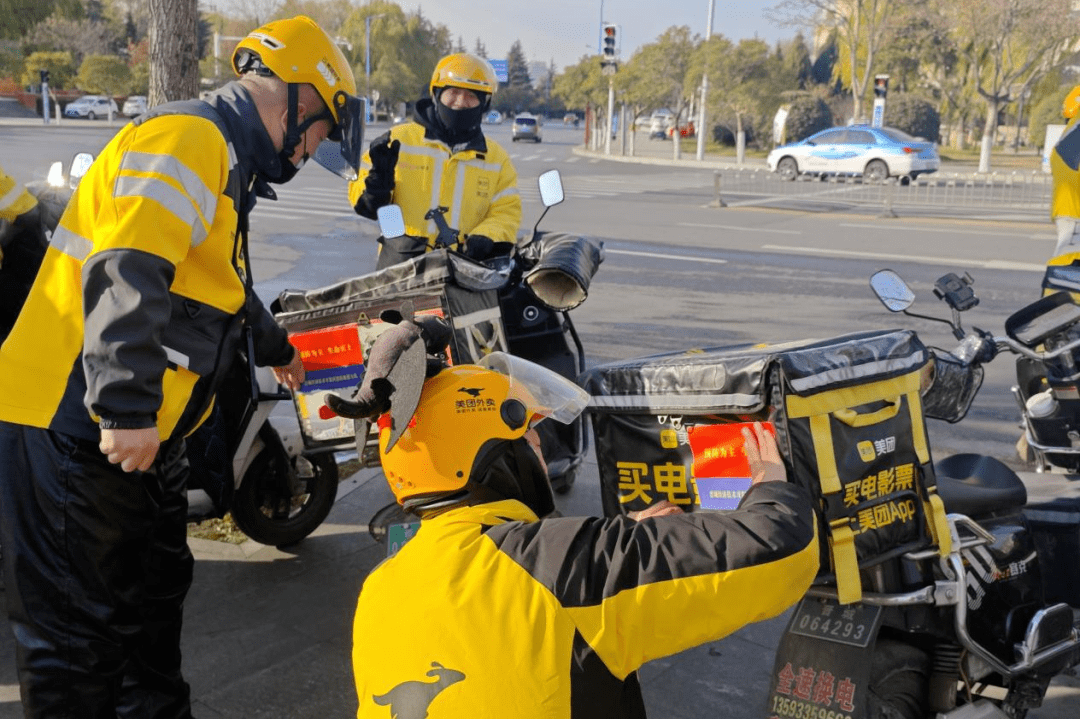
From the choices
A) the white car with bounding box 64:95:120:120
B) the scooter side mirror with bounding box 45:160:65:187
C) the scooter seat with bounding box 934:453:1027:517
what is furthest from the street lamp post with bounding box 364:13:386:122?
the scooter seat with bounding box 934:453:1027:517

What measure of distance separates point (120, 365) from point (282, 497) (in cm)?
215

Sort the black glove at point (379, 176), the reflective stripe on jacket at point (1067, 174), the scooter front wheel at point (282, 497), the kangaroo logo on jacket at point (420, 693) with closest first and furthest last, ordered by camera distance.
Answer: the kangaroo logo on jacket at point (420, 693)
the scooter front wheel at point (282, 497)
the reflective stripe on jacket at point (1067, 174)
the black glove at point (379, 176)

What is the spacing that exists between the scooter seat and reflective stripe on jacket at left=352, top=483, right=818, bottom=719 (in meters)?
1.22

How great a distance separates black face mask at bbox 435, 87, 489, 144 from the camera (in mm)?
5273

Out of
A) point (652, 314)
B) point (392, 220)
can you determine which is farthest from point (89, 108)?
point (392, 220)

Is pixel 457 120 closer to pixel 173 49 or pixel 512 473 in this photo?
pixel 173 49

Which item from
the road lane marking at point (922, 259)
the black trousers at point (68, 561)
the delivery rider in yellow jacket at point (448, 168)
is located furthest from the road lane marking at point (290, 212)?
the black trousers at point (68, 561)

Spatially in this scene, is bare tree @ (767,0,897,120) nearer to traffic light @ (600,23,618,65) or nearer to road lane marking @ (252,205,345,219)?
traffic light @ (600,23,618,65)

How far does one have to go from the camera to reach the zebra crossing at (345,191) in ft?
61.6

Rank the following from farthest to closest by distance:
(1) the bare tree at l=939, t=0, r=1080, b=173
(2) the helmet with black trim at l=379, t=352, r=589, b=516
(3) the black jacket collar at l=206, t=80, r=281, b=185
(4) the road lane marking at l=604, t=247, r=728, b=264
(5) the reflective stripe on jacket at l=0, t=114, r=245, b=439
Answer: (1) the bare tree at l=939, t=0, r=1080, b=173
(4) the road lane marking at l=604, t=247, r=728, b=264
(3) the black jacket collar at l=206, t=80, r=281, b=185
(5) the reflective stripe on jacket at l=0, t=114, r=245, b=439
(2) the helmet with black trim at l=379, t=352, r=589, b=516

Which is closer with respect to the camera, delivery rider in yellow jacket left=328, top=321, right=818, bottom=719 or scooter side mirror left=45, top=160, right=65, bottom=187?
delivery rider in yellow jacket left=328, top=321, right=818, bottom=719

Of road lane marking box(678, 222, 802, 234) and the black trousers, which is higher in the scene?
the black trousers

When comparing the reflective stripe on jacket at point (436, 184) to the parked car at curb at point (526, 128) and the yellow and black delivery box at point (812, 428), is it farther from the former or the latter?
the parked car at curb at point (526, 128)

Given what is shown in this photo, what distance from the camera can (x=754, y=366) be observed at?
2391mm
